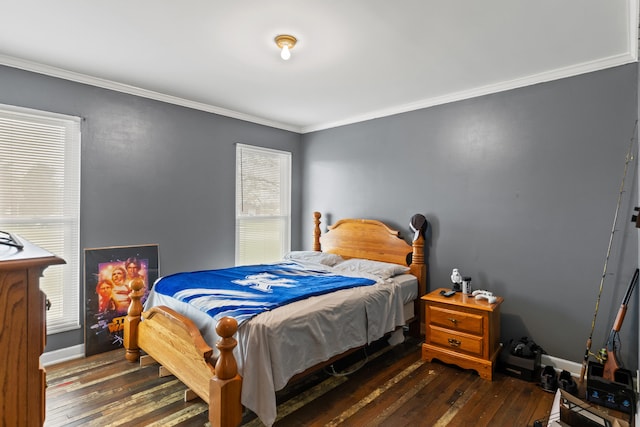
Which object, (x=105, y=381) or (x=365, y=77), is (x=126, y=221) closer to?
(x=105, y=381)

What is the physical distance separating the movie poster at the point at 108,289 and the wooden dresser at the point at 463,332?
2.91m

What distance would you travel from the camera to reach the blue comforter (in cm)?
235

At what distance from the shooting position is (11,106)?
2799 mm

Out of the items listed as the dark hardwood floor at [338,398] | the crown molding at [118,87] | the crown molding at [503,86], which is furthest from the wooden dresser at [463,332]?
the crown molding at [118,87]

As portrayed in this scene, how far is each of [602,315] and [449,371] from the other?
1.30 meters

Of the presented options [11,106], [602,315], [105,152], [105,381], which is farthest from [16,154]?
[602,315]

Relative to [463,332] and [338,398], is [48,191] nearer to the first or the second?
[338,398]

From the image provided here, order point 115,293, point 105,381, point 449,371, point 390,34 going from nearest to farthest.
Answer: point 390,34 → point 105,381 → point 449,371 → point 115,293

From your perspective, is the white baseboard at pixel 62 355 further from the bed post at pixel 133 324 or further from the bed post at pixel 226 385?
the bed post at pixel 226 385

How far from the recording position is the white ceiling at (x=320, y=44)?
2062 mm

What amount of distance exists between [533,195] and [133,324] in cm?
377

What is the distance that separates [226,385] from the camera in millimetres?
1937

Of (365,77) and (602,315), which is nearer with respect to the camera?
(602,315)

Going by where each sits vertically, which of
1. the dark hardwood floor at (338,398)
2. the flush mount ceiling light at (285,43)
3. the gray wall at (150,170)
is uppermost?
the flush mount ceiling light at (285,43)
